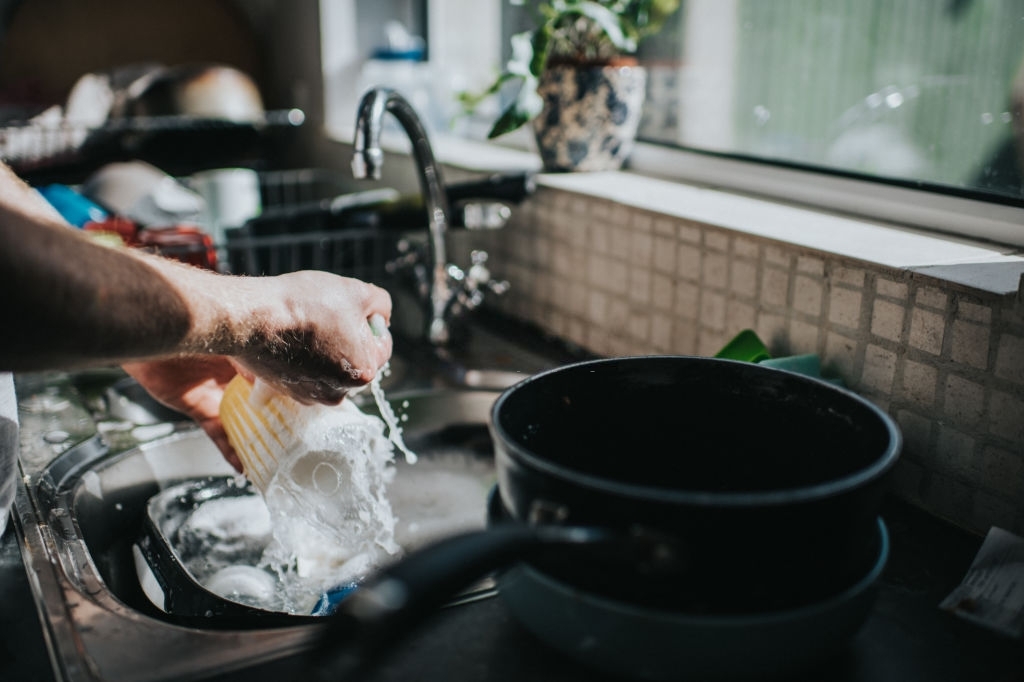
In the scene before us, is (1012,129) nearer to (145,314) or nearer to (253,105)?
(145,314)

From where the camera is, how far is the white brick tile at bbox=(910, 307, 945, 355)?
771 mm

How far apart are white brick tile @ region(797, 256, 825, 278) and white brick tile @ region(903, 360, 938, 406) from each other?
0.13 metres

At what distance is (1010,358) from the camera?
2.34ft

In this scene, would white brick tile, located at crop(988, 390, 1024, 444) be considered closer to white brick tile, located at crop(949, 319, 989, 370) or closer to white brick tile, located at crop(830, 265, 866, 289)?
white brick tile, located at crop(949, 319, 989, 370)

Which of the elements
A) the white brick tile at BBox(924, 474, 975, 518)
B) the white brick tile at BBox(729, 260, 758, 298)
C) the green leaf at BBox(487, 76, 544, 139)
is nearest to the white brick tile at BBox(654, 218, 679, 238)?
the white brick tile at BBox(729, 260, 758, 298)

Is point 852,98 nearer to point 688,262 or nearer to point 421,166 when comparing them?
point 688,262

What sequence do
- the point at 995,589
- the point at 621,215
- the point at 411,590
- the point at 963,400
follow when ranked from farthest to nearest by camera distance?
the point at 621,215 → the point at 963,400 → the point at 995,589 → the point at 411,590

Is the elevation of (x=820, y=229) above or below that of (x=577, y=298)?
above

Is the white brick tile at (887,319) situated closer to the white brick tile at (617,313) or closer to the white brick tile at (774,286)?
the white brick tile at (774,286)

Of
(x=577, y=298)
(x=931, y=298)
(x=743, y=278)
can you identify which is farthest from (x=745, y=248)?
(x=577, y=298)

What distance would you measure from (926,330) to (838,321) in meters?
0.10

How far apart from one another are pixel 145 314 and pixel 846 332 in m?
0.63

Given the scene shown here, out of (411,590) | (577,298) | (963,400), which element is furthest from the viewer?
(577,298)

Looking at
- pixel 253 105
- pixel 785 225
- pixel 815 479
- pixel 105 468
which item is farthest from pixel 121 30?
pixel 815 479
